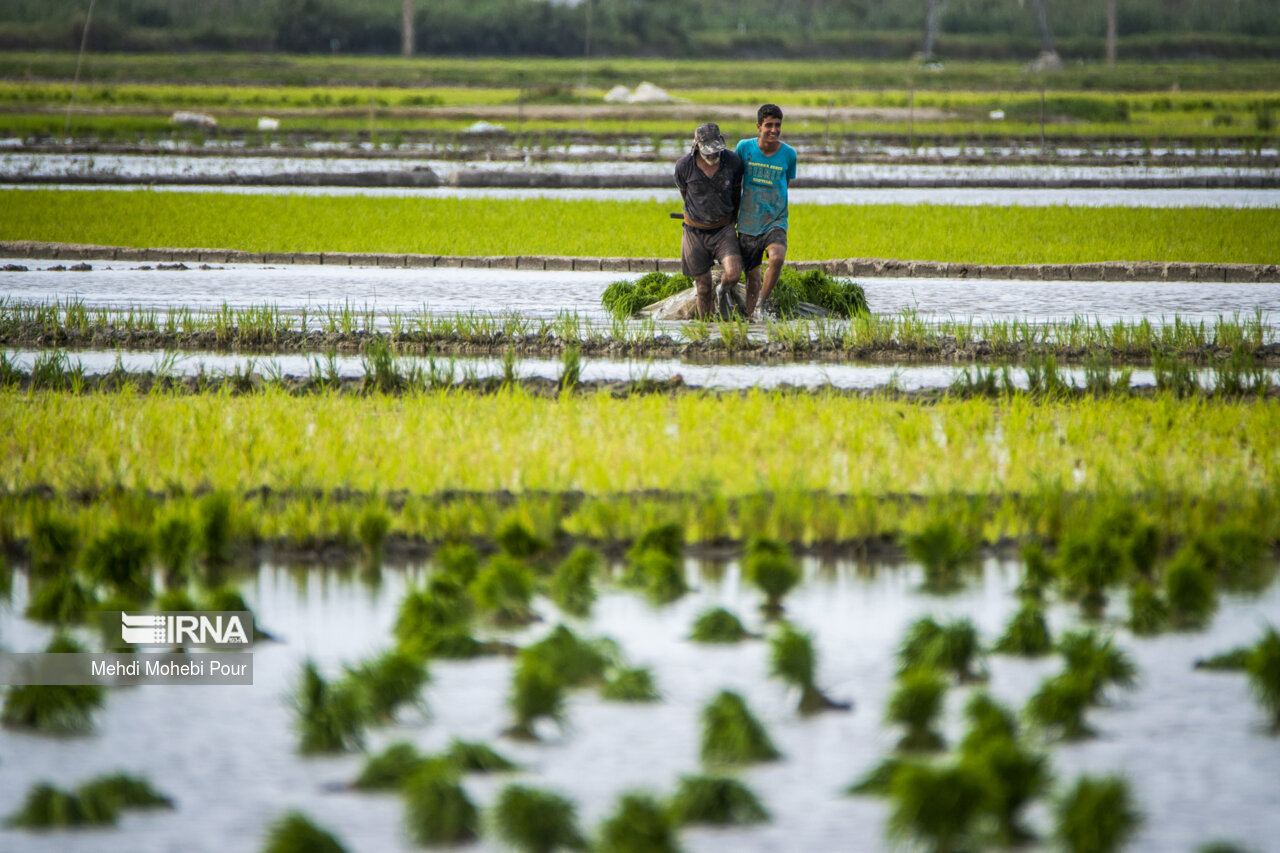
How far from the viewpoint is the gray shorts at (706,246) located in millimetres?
10094

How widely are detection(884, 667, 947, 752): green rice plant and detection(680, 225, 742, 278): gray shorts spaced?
22.0ft

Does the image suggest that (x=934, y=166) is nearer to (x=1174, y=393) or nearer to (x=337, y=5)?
(x=1174, y=393)

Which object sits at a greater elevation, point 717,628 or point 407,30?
point 407,30

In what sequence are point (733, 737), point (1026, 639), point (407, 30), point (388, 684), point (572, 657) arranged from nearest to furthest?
point (733, 737), point (388, 684), point (572, 657), point (1026, 639), point (407, 30)

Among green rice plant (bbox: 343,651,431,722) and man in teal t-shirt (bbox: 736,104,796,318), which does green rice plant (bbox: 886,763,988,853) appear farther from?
man in teal t-shirt (bbox: 736,104,796,318)

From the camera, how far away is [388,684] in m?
3.70

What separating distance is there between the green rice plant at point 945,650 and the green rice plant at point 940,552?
0.73 metres

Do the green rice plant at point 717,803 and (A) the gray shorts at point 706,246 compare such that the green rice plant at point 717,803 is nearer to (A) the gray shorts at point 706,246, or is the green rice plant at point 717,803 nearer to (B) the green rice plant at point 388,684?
(B) the green rice plant at point 388,684

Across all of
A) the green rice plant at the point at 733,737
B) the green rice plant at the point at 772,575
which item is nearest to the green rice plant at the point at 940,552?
the green rice plant at the point at 772,575

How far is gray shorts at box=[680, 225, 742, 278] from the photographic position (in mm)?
10094

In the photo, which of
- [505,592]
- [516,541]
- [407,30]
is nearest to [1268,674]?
[505,592]

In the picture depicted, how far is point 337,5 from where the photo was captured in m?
92.8

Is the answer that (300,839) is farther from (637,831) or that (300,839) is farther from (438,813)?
(637,831)

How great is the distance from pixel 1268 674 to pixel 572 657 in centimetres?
186
